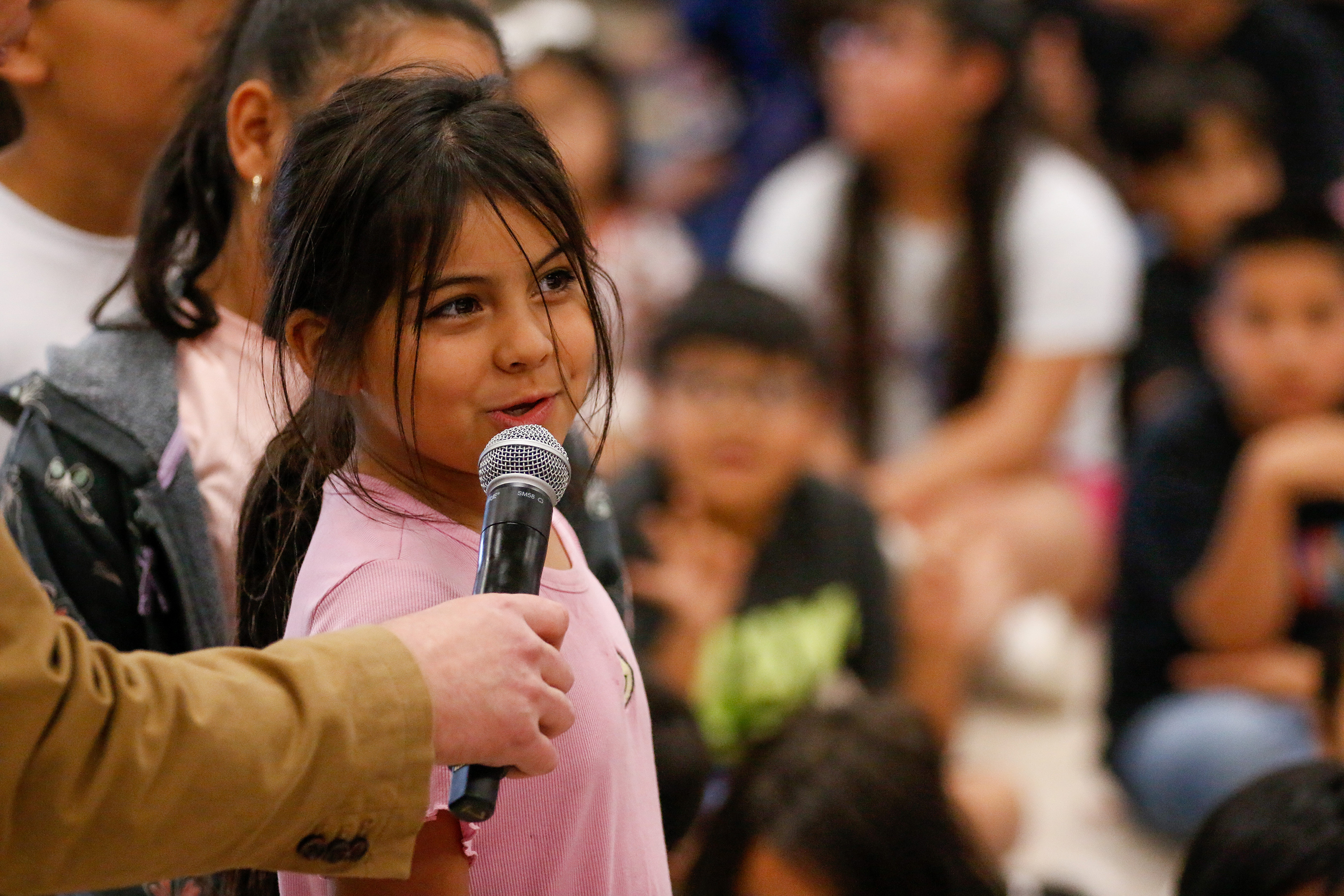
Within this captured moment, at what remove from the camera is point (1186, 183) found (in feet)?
9.62

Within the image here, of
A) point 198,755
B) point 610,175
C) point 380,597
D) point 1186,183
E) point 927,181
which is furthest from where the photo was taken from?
point 610,175

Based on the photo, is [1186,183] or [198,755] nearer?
[198,755]

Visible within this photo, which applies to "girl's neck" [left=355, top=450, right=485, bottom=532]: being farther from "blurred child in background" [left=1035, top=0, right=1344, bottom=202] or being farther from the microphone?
"blurred child in background" [left=1035, top=0, right=1344, bottom=202]

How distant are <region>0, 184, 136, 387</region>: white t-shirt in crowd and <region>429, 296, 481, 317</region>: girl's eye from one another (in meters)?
0.44

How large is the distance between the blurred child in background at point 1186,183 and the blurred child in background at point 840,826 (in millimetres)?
1448

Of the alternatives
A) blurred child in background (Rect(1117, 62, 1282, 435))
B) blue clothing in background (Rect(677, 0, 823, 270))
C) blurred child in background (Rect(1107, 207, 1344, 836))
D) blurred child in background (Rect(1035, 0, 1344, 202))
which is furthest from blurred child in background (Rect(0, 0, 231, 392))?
blurred child in background (Rect(1035, 0, 1344, 202))

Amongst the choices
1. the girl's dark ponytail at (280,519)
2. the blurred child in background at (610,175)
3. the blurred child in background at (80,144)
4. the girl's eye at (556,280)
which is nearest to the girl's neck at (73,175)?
the blurred child in background at (80,144)

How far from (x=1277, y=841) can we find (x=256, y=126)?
38.0 inches

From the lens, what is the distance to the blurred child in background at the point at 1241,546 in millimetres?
2141

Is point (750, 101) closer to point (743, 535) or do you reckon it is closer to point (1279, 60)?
point (1279, 60)

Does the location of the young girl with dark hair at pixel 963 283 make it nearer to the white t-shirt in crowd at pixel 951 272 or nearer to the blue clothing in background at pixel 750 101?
the white t-shirt in crowd at pixel 951 272

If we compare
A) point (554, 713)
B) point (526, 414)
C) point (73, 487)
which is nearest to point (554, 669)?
point (554, 713)

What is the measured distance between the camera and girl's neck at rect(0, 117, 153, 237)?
1149mm

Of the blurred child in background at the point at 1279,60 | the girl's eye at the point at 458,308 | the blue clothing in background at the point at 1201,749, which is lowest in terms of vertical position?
the blue clothing in background at the point at 1201,749
